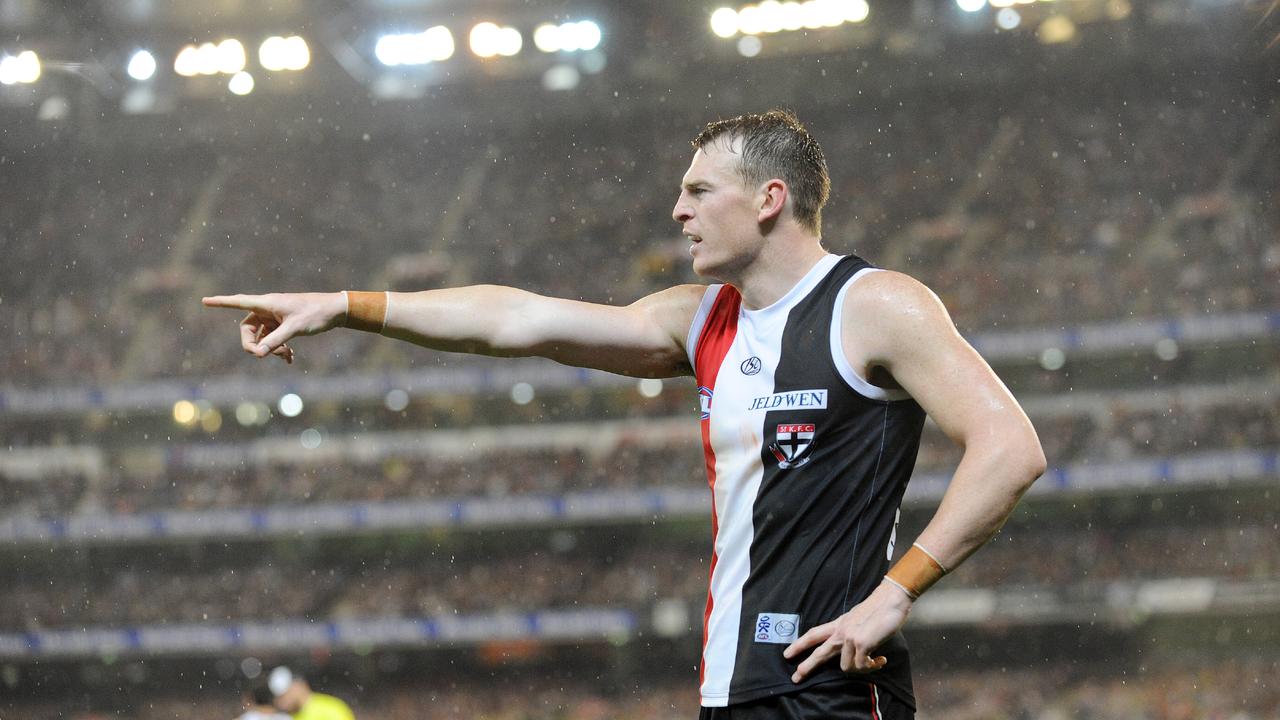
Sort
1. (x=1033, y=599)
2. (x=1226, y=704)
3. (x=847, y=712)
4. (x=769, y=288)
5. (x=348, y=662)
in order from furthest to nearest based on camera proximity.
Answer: (x=348, y=662), (x=1033, y=599), (x=1226, y=704), (x=769, y=288), (x=847, y=712)

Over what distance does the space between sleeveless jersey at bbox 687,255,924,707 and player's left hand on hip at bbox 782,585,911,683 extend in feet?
0.14

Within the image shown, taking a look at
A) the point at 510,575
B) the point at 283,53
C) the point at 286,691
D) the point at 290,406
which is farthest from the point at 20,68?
Answer: the point at 510,575

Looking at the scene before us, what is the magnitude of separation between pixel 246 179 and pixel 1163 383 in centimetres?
862

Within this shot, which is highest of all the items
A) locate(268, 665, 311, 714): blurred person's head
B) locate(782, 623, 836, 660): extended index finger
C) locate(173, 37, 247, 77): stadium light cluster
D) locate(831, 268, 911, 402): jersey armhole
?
locate(173, 37, 247, 77): stadium light cluster

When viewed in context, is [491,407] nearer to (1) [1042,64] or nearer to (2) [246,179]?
(2) [246,179]

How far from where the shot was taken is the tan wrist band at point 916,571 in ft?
4.11

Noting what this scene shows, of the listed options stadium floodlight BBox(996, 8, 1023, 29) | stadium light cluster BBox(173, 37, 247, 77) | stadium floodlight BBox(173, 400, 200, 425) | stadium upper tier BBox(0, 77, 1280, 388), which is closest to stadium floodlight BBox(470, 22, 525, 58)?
stadium upper tier BBox(0, 77, 1280, 388)

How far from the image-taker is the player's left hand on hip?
125 centimetres

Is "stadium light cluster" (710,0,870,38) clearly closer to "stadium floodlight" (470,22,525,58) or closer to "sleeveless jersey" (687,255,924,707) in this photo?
"stadium floodlight" (470,22,525,58)

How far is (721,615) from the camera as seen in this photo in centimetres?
140

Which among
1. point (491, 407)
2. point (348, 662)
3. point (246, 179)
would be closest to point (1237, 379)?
point (491, 407)

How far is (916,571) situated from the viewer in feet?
4.12

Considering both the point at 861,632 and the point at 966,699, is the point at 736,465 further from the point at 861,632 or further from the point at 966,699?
the point at 966,699

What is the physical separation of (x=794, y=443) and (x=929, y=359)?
19cm
